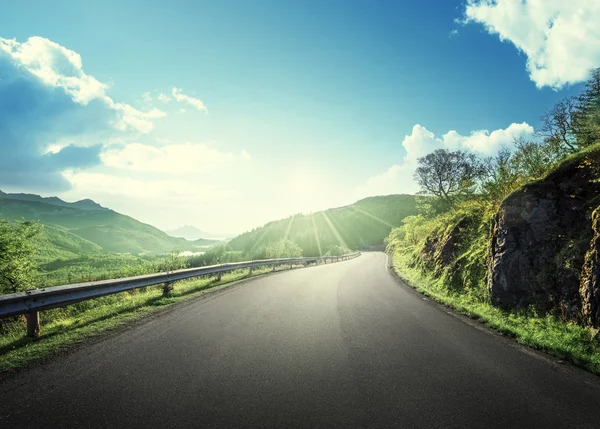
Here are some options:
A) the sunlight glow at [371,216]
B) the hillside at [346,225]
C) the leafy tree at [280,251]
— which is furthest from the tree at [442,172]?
the sunlight glow at [371,216]

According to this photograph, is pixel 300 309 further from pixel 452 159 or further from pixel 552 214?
pixel 452 159

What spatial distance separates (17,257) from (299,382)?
15.0 metres

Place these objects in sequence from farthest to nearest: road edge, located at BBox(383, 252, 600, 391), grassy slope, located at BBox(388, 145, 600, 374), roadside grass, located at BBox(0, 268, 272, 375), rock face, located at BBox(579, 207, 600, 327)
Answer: rock face, located at BBox(579, 207, 600, 327), grassy slope, located at BBox(388, 145, 600, 374), roadside grass, located at BBox(0, 268, 272, 375), road edge, located at BBox(383, 252, 600, 391)

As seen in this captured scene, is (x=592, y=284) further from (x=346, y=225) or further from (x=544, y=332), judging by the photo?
(x=346, y=225)

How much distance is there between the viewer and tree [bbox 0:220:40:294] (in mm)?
11367

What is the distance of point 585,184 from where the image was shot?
7.29 m

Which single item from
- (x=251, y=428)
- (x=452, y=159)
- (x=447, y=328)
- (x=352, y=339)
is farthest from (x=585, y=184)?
(x=452, y=159)

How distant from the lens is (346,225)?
174m

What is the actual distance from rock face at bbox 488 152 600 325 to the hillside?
109083 millimetres

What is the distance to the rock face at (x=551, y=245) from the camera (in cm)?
601

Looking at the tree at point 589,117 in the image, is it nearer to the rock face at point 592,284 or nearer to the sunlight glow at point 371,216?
the rock face at point 592,284

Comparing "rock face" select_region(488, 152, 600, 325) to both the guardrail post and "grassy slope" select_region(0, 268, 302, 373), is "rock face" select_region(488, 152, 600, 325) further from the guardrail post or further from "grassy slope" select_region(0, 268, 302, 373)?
the guardrail post

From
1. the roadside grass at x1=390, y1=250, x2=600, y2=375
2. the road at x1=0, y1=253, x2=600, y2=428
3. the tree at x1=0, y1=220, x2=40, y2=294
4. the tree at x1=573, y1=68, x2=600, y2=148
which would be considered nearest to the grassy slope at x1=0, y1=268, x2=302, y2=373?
the road at x1=0, y1=253, x2=600, y2=428

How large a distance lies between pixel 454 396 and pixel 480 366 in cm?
132
